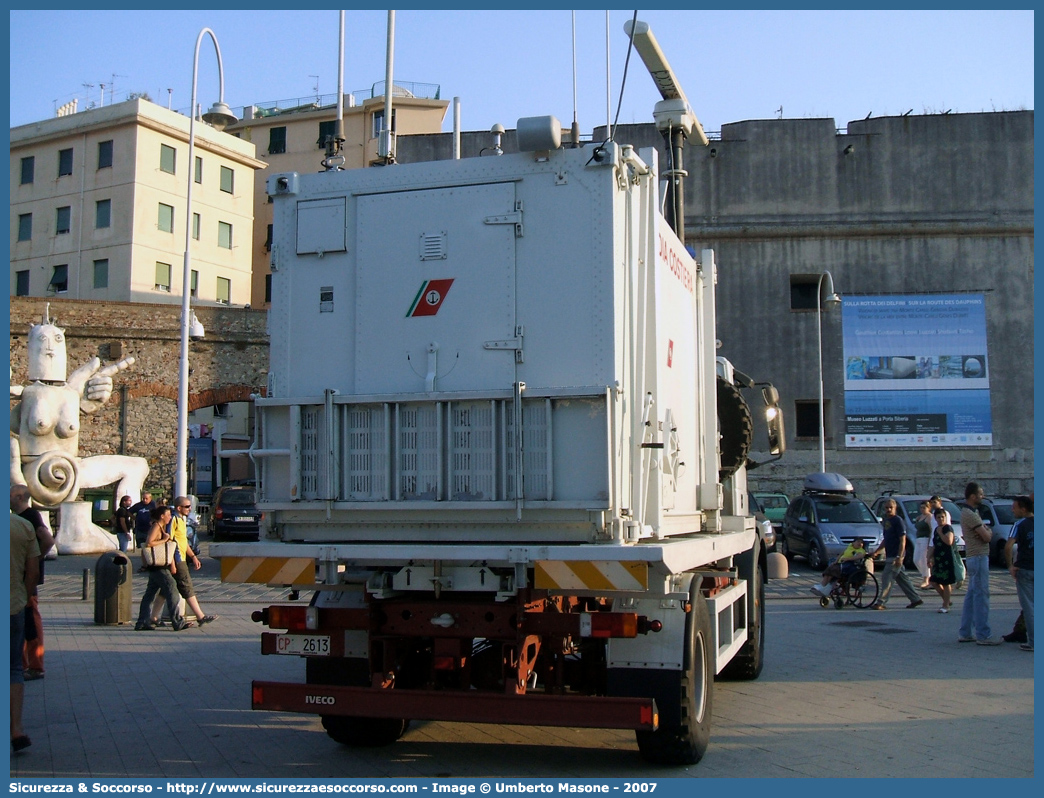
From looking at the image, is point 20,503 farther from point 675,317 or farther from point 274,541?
point 675,317

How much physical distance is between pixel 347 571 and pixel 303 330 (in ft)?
5.15

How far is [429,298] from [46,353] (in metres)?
20.8

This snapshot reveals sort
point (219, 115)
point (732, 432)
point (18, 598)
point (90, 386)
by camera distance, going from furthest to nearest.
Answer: point (90, 386)
point (219, 115)
point (732, 432)
point (18, 598)

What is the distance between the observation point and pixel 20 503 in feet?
29.7

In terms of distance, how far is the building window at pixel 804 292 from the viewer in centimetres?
3769

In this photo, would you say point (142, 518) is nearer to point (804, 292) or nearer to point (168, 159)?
point (804, 292)

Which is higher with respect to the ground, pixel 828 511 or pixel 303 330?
pixel 303 330

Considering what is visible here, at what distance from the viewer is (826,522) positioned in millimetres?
22109

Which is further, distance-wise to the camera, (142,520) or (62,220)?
(62,220)

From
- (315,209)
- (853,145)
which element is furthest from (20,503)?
(853,145)

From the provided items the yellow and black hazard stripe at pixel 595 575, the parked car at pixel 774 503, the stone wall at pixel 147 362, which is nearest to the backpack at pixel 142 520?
the stone wall at pixel 147 362

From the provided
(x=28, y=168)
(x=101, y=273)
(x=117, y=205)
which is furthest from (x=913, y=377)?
(x=28, y=168)

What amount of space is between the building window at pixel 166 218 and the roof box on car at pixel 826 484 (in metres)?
35.8

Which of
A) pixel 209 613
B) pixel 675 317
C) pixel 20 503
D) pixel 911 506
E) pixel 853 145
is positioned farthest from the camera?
pixel 853 145
